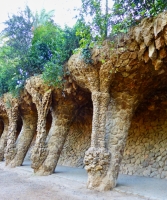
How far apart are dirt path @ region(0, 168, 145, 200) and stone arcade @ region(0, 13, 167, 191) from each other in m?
0.45

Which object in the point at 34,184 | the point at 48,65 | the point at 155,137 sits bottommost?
the point at 34,184

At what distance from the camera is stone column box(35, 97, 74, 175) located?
24.3 feet

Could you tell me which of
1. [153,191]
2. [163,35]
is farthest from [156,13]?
[153,191]

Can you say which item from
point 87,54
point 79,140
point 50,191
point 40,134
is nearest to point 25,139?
point 79,140

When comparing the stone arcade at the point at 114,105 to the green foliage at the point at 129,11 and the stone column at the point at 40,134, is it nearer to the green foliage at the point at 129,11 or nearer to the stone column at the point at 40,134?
the stone column at the point at 40,134

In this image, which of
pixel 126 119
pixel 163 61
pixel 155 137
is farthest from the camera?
pixel 155 137

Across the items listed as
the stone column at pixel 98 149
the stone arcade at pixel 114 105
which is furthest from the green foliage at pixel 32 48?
the stone column at pixel 98 149

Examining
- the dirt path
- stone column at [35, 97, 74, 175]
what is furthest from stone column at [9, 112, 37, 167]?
the dirt path

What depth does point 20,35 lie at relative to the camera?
9.05 m

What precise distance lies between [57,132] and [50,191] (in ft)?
8.99

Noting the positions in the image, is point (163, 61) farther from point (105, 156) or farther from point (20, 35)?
point (20, 35)

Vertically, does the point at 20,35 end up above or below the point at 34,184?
above

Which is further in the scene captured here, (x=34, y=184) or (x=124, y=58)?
Result: (x=34, y=184)

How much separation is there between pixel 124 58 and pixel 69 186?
11.8ft
